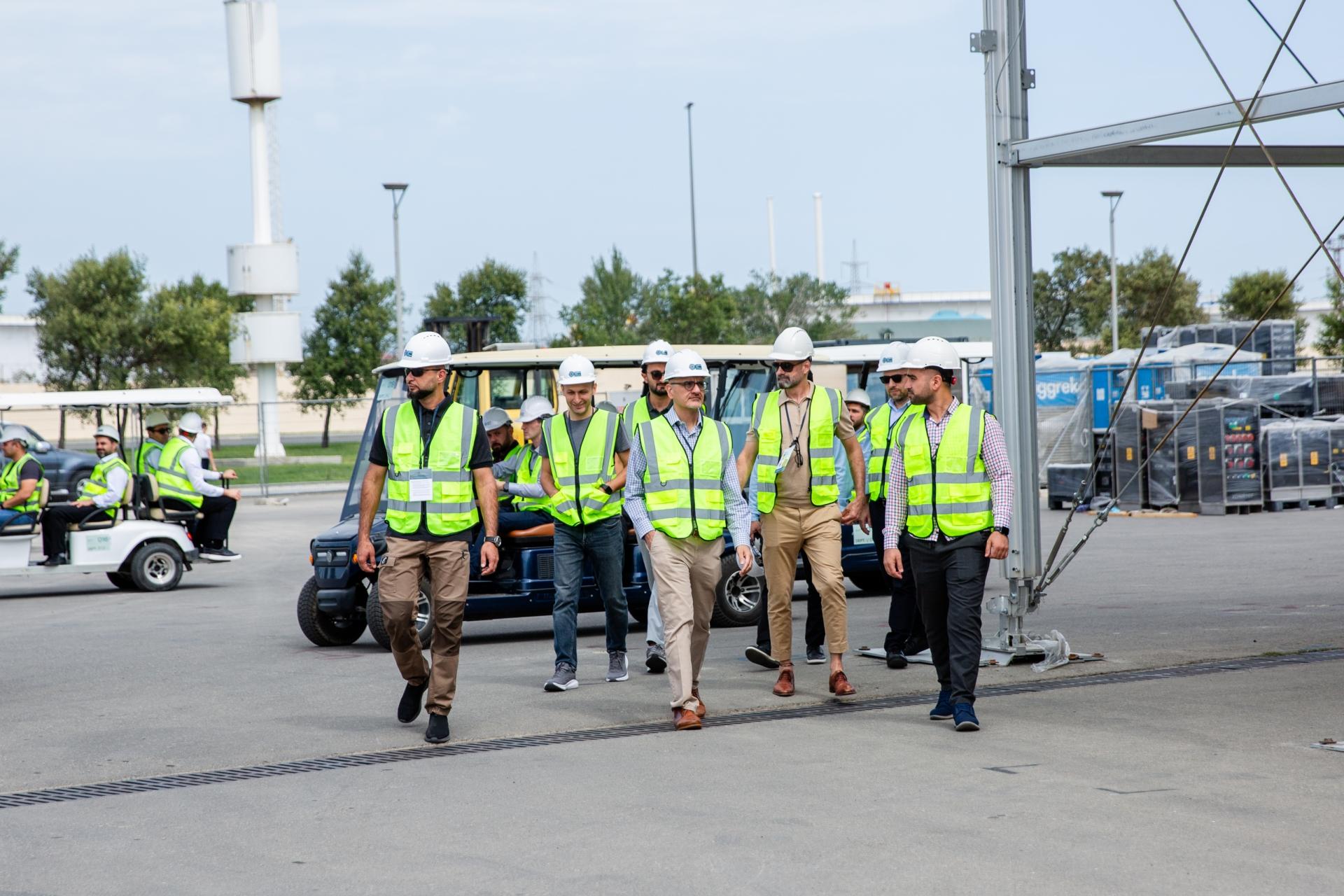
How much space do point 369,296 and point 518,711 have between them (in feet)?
149

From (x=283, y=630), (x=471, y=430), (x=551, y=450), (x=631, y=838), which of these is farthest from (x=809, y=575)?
(x=283, y=630)

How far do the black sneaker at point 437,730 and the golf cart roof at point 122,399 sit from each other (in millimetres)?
10834

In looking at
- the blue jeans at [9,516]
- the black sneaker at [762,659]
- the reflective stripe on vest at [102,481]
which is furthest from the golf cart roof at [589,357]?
the blue jeans at [9,516]

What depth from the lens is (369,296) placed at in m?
52.6

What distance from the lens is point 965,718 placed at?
771 centimetres

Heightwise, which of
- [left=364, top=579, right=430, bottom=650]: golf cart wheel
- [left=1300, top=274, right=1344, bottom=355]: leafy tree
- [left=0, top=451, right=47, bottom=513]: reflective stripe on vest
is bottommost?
[left=364, top=579, right=430, bottom=650]: golf cart wheel

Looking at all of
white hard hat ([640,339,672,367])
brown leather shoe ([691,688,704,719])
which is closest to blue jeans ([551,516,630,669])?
white hard hat ([640,339,672,367])

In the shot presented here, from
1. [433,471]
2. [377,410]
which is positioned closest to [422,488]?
[433,471]

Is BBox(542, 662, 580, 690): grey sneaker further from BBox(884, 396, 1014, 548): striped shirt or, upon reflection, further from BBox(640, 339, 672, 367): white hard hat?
BBox(884, 396, 1014, 548): striped shirt

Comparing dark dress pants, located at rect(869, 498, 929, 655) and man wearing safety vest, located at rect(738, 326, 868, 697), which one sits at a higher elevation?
man wearing safety vest, located at rect(738, 326, 868, 697)

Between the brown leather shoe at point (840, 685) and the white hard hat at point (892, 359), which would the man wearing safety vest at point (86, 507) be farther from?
the brown leather shoe at point (840, 685)

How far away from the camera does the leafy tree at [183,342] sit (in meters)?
47.5

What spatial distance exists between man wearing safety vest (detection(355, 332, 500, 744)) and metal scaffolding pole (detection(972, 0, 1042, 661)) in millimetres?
3416

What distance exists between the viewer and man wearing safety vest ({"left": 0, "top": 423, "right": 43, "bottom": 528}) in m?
16.3
